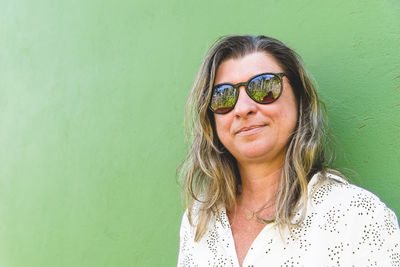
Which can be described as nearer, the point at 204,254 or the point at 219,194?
the point at 204,254

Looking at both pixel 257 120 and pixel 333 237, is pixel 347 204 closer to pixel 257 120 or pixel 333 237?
pixel 333 237

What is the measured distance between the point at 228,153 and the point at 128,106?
3.97 feet

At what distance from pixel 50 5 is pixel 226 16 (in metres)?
2.19

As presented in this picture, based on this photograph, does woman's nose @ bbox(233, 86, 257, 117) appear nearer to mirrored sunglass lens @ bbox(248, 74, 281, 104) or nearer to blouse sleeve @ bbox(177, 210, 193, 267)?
mirrored sunglass lens @ bbox(248, 74, 281, 104)

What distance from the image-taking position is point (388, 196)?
188 centimetres

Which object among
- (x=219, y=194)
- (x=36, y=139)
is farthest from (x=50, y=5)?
(x=219, y=194)

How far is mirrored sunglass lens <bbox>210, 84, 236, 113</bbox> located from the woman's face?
0.03m

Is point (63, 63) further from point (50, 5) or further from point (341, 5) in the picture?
point (341, 5)

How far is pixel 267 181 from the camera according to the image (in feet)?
6.58

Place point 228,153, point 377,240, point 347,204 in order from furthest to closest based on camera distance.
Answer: point 228,153, point 347,204, point 377,240

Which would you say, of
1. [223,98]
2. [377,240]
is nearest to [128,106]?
[223,98]

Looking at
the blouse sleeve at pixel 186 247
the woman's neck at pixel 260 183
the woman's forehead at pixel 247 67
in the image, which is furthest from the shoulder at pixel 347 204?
the blouse sleeve at pixel 186 247

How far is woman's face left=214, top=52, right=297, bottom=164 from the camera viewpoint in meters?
1.86

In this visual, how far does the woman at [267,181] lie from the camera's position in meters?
1.60
